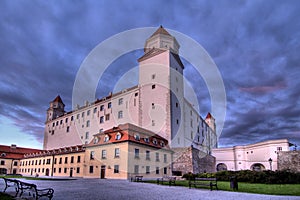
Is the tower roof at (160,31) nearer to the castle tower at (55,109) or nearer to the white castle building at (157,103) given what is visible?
the white castle building at (157,103)

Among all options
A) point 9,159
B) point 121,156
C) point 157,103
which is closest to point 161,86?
point 157,103

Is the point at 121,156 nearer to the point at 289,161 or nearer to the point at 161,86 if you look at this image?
the point at 161,86

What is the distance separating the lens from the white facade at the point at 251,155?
42.0 m

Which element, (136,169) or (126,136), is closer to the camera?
(126,136)

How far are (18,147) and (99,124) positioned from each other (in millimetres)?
33010

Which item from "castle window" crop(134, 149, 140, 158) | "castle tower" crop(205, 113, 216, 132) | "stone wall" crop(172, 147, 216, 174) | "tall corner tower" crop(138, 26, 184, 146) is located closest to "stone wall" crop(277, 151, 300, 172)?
"stone wall" crop(172, 147, 216, 174)

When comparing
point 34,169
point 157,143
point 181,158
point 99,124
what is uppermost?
point 99,124

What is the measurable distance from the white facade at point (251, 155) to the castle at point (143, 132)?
775 centimetres

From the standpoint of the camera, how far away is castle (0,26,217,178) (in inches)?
1147

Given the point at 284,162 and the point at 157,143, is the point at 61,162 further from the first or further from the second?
the point at 284,162

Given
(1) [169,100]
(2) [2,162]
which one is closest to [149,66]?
(1) [169,100]

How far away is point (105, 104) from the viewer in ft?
152

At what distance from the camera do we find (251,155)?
4828 cm

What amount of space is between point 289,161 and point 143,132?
1864 centimetres
